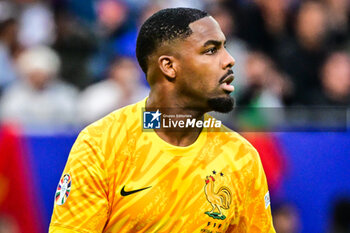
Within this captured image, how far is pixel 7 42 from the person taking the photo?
9031 millimetres

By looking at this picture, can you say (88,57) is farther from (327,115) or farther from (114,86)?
(327,115)

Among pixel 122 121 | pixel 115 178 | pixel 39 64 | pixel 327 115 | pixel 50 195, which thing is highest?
pixel 39 64

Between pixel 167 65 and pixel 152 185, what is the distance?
0.68 m

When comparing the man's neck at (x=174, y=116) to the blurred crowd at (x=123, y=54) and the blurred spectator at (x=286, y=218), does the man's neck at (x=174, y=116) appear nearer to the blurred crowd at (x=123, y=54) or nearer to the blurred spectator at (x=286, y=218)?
the blurred spectator at (x=286, y=218)

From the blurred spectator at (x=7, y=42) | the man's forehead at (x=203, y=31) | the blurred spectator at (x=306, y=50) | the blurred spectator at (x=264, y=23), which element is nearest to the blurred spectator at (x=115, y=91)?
the blurred spectator at (x=7, y=42)

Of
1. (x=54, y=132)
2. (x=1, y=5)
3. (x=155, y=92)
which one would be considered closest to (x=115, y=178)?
(x=155, y=92)

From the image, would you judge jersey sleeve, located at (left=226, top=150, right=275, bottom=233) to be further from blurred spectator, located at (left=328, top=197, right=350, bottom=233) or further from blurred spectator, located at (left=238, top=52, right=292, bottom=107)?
blurred spectator, located at (left=238, top=52, right=292, bottom=107)

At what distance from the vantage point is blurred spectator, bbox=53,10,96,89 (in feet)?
28.4

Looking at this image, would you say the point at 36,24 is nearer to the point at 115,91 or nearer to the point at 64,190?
the point at 115,91

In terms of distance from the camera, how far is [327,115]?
22.0ft

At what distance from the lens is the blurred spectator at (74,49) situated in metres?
8.66

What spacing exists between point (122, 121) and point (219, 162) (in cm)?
59

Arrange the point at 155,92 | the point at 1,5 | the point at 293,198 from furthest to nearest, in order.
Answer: the point at 1,5, the point at 293,198, the point at 155,92

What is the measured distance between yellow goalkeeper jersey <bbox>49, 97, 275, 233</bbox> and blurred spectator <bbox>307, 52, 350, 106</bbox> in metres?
3.59
